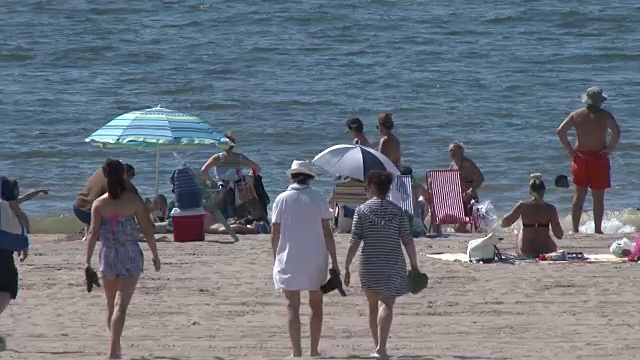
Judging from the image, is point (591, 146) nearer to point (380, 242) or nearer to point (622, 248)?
point (622, 248)

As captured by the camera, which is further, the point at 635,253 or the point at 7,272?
the point at 635,253

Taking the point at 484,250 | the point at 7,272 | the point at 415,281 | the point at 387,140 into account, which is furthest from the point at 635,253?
the point at 7,272

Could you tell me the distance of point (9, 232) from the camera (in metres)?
7.29

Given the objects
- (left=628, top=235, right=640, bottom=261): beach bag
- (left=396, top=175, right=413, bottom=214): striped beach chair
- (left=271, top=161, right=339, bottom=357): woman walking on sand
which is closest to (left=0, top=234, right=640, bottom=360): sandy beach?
(left=628, top=235, right=640, bottom=261): beach bag

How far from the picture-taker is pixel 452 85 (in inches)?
961

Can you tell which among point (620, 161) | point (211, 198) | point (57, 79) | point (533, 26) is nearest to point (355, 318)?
point (211, 198)

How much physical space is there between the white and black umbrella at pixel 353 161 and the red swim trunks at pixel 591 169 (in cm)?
199

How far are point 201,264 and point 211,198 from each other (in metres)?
1.97

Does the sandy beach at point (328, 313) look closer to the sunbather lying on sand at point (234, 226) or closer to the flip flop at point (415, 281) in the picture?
the flip flop at point (415, 281)

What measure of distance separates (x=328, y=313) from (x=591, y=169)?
181 inches

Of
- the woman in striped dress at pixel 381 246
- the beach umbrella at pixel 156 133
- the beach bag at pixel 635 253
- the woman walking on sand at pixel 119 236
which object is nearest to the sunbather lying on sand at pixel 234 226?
the beach umbrella at pixel 156 133

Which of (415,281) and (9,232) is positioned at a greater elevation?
(9,232)

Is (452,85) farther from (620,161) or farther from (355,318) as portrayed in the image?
(355,318)

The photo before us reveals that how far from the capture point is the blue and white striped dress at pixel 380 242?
25.1ft
